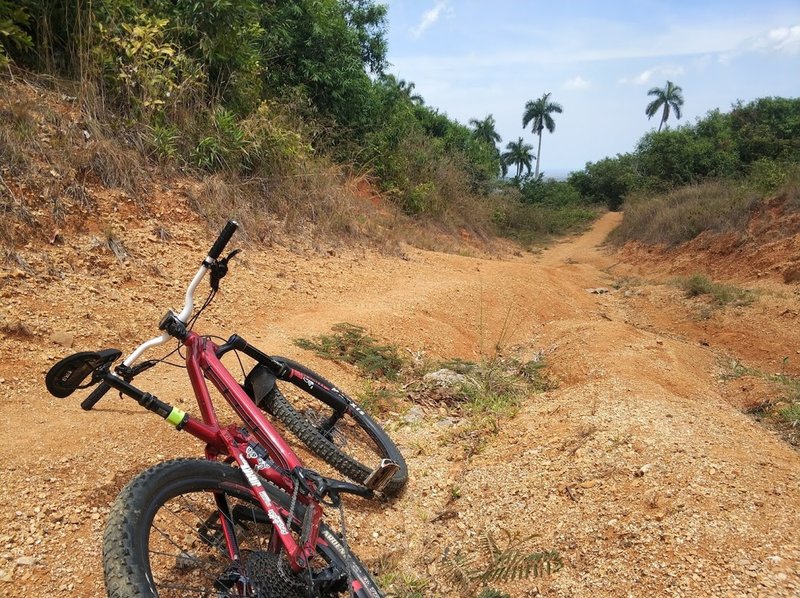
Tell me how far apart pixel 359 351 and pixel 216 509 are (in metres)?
2.87

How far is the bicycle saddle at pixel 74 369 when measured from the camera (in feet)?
6.91

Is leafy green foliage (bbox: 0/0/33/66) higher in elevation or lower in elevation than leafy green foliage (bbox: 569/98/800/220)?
lower

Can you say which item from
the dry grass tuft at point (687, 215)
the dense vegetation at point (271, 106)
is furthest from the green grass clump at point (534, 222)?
the dry grass tuft at point (687, 215)

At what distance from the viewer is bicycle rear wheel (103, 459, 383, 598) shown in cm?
168

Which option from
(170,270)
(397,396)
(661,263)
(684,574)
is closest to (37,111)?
(170,270)

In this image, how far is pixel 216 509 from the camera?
2.27 m

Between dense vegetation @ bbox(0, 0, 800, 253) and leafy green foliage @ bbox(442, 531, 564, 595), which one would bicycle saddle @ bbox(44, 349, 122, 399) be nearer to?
leafy green foliage @ bbox(442, 531, 564, 595)

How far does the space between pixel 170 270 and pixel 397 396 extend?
2921 millimetres

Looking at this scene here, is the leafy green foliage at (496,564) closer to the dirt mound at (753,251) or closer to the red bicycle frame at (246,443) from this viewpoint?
the red bicycle frame at (246,443)

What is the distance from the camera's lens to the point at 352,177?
12922mm

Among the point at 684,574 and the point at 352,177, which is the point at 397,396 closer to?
the point at 684,574

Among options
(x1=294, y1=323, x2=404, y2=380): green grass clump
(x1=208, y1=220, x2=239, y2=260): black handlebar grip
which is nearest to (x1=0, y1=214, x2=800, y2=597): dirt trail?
(x1=294, y1=323, x2=404, y2=380): green grass clump

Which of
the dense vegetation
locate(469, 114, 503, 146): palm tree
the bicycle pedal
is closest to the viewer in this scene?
the bicycle pedal

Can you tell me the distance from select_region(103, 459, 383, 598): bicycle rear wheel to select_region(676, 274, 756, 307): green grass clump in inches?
378
